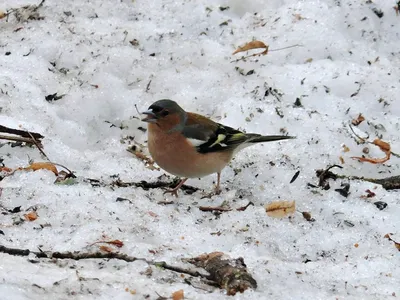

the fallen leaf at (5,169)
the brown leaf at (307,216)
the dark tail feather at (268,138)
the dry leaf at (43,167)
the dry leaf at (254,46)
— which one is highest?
the fallen leaf at (5,169)

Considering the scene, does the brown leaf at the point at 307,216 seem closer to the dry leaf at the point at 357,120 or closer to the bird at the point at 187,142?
the bird at the point at 187,142

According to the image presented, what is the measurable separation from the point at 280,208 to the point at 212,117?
1.42m

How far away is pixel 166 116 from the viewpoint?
16.0ft

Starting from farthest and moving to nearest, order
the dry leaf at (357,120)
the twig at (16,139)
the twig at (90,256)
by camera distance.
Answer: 1. the dry leaf at (357,120)
2. the twig at (16,139)
3. the twig at (90,256)

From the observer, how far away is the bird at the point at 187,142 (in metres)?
4.81

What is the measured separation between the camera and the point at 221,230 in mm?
4266

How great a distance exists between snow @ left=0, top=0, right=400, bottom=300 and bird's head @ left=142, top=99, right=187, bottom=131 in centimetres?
41

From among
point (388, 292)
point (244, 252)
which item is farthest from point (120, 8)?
point (388, 292)

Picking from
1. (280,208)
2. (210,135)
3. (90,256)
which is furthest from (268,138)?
(90,256)

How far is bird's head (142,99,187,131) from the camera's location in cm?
487

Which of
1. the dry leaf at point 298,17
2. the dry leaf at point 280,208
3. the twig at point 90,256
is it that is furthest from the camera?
the dry leaf at point 298,17

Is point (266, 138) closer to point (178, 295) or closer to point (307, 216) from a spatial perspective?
point (307, 216)

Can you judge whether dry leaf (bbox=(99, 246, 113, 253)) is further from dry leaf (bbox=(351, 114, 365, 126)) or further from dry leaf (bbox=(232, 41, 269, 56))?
dry leaf (bbox=(232, 41, 269, 56))

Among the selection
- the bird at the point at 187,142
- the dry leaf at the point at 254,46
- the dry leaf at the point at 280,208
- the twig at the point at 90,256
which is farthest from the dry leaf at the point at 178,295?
the dry leaf at the point at 254,46
